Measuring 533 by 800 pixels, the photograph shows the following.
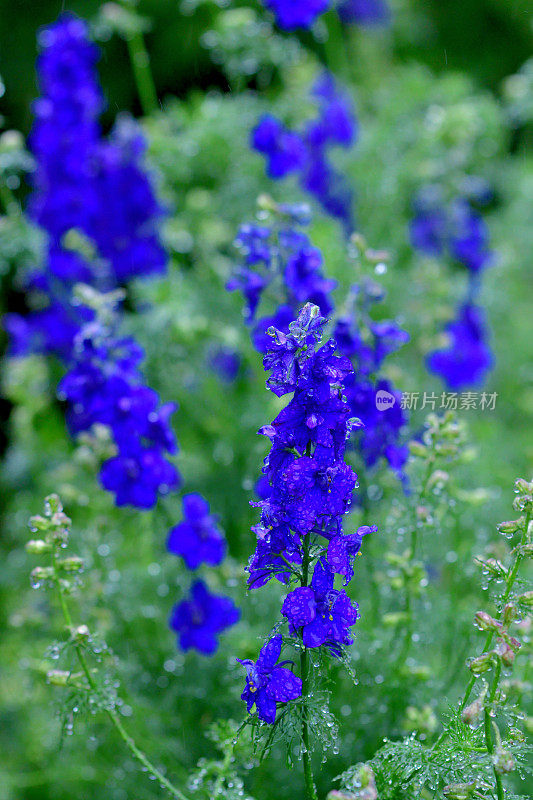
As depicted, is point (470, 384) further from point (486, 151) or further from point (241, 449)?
point (486, 151)

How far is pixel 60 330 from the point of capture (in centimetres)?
269

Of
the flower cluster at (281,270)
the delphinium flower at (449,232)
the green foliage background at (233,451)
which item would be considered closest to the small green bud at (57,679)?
the green foliage background at (233,451)

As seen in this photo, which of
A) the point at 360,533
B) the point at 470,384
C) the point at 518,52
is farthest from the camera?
the point at 518,52

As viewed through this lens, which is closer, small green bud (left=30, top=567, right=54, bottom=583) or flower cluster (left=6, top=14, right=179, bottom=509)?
small green bud (left=30, top=567, right=54, bottom=583)

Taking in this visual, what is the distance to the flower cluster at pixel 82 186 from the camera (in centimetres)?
245

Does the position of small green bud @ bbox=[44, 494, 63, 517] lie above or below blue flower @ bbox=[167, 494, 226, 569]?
below

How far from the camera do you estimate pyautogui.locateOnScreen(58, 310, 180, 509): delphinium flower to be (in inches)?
63.4

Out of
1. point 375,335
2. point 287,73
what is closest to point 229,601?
point 375,335

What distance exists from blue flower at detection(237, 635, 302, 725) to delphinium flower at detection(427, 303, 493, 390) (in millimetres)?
1507

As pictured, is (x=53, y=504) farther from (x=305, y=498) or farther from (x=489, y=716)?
(x=489, y=716)

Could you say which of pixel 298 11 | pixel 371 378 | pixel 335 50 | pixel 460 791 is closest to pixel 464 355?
pixel 371 378

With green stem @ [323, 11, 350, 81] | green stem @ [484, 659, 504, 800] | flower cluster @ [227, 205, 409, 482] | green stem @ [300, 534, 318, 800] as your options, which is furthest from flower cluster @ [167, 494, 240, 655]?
green stem @ [323, 11, 350, 81]

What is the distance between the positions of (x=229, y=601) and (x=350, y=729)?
35 cm

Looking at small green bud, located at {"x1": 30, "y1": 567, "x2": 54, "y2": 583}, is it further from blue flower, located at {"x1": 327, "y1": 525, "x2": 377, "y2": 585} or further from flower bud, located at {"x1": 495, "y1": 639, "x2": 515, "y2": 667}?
flower bud, located at {"x1": 495, "y1": 639, "x2": 515, "y2": 667}
